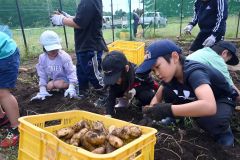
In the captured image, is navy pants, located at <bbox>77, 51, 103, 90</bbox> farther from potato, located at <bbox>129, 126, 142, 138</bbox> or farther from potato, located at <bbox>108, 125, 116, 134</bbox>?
potato, located at <bbox>129, 126, 142, 138</bbox>

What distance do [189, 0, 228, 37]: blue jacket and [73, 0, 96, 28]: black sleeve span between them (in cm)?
166

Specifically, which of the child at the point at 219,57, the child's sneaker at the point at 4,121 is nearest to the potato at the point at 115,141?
the child at the point at 219,57

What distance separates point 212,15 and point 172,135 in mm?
2336

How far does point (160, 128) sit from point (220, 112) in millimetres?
529

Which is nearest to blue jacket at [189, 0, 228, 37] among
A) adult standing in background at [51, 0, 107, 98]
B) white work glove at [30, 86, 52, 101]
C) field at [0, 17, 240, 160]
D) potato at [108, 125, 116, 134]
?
field at [0, 17, 240, 160]

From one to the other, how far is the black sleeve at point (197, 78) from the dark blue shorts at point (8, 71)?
1.59m

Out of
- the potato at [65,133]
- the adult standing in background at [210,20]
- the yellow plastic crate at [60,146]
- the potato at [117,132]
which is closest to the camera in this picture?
the yellow plastic crate at [60,146]

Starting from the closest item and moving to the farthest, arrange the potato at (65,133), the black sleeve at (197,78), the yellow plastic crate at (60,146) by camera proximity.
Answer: the yellow plastic crate at (60,146) < the potato at (65,133) < the black sleeve at (197,78)

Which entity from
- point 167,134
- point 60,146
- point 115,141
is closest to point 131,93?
point 167,134

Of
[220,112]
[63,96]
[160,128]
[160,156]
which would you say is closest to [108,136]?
[160,156]

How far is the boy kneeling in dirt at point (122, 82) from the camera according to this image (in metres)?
2.61

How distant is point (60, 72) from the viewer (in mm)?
3760

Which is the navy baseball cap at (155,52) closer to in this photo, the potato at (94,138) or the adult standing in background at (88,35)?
the potato at (94,138)

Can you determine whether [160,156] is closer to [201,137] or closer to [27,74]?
[201,137]
